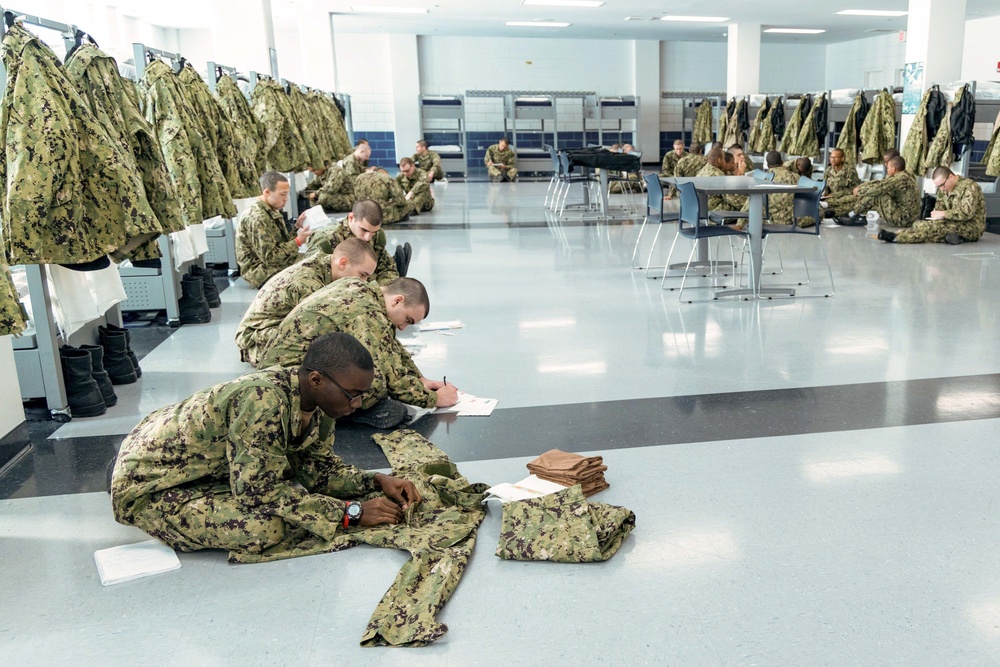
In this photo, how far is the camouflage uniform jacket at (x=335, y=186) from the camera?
11992 mm

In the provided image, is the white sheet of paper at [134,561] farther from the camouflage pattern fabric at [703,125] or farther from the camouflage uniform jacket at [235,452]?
the camouflage pattern fabric at [703,125]

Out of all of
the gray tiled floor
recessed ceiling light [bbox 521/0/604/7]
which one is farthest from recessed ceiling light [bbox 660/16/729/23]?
the gray tiled floor

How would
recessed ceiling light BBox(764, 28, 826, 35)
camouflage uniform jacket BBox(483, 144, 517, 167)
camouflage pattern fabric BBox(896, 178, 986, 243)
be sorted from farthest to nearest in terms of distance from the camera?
camouflage uniform jacket BBox(483, 144, 517, 167), recessed ceiling light BBox(764, 28, 826, 35), camouflage pattern fabric BBox(896, 178, 986, 243)

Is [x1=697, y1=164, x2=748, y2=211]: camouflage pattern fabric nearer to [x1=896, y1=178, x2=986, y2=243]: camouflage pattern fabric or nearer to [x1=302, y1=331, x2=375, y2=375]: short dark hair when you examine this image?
[x1=896, y1=178, x2=986, y2=243]: camouflage pattern fabric

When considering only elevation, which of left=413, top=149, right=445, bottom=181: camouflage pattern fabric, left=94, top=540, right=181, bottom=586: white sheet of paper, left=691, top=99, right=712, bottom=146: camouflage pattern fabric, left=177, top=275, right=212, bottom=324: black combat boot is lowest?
left=94, top=540, right=181, bottom=586: white sheet of paper

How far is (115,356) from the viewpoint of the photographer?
4445 mm

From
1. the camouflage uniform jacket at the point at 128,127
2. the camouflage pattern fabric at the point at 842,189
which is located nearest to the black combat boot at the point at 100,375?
the camouflage uniform jacket at the point at 128,127

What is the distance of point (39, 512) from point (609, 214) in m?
9.77

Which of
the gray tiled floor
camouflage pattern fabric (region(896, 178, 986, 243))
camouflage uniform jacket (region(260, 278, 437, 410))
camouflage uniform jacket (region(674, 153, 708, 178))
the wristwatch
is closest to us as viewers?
the gray tiled floor

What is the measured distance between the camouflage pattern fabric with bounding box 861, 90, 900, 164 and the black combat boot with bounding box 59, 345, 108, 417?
1057 centimetres

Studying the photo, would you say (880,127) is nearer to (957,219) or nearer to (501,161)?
(957,219)

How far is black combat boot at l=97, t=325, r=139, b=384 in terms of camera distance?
14.5 ft

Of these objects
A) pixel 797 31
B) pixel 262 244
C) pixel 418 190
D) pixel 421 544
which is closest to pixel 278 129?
pixel 262 244

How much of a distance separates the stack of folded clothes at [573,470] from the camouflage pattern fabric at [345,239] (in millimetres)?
2264
